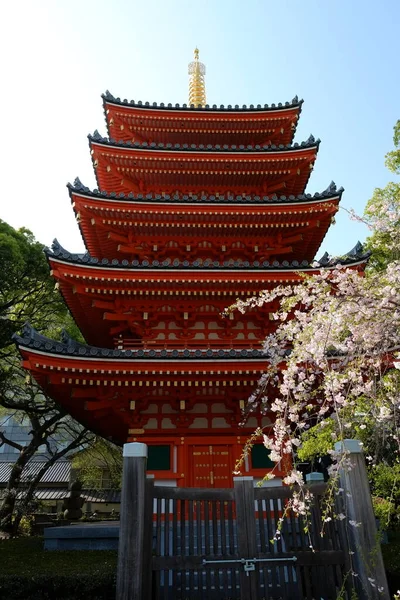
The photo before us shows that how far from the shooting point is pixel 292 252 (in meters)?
14.8

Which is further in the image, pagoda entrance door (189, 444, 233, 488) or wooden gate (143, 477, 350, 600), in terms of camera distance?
pagoda entrance door (189, 444, 233, 488)

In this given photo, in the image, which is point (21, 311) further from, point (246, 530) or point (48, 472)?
point (48, 472)

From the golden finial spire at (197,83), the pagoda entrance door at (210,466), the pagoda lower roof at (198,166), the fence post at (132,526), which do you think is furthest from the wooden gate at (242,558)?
the golden finial spire at (197,83)

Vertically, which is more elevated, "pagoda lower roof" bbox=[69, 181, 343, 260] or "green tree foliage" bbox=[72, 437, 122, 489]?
"pagoda lower roof" bbox=[69, 181, 343, 260]

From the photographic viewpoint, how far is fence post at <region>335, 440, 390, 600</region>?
5.72m

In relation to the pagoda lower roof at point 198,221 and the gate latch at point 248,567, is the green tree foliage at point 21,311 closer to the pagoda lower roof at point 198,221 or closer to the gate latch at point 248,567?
the pagoda lower roof at point 198,221

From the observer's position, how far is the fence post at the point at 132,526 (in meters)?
5.57

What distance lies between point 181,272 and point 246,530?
7.20 metres

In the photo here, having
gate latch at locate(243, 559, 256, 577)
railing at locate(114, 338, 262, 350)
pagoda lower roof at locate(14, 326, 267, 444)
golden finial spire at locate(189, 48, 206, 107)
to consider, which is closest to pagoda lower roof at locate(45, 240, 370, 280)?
railing at locate(114, 338, 262, 350)

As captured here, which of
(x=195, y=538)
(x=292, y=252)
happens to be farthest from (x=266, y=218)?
(x=195, y=538)

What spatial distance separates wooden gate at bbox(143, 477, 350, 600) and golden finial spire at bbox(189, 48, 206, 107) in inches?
685

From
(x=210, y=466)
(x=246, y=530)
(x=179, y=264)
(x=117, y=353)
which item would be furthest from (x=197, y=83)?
(x=246, y=530)

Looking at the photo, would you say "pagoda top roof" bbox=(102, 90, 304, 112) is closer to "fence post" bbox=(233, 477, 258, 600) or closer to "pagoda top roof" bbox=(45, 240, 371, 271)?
"pagoda top roof" bbox=(45, 240, 371, 271)

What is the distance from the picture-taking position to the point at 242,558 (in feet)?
19.9
